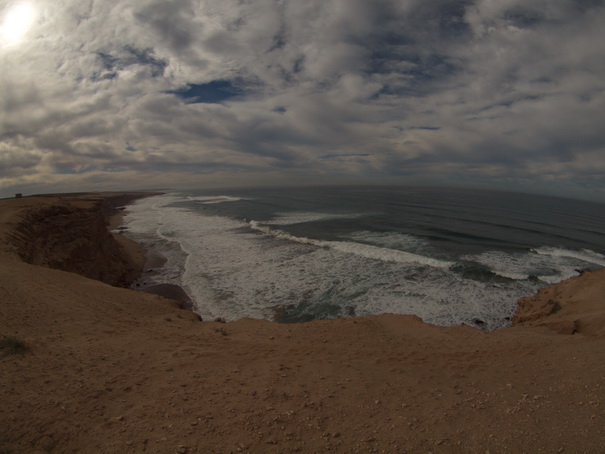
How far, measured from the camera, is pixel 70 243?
16672 millimetres

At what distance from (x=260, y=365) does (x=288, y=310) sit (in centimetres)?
629

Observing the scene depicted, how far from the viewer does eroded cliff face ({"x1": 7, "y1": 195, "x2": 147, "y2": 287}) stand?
14.6 meters

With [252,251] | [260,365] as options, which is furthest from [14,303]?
[252,251]

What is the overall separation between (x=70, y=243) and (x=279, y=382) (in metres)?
17.3

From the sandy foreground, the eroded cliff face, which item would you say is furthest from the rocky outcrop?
the eroded cliff face

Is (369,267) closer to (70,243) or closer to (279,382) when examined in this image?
(279,382)

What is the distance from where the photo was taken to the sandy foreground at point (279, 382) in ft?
14.8

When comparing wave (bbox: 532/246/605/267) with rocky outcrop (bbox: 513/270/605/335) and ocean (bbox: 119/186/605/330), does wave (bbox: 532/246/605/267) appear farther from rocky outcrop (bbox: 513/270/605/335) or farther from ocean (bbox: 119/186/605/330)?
rocky outcrop (bbox: 513/270/605/335)

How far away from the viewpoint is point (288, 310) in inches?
520

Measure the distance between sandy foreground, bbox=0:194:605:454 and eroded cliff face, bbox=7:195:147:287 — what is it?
486 centimetres

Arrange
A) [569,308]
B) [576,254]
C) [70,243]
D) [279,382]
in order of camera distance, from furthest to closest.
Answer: [576,254] → [70,243] → [569,308] → [279,382]

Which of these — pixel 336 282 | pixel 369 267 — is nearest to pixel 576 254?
pixel 369 267

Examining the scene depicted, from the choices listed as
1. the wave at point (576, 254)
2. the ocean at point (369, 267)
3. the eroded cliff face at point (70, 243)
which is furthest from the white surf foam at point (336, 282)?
the wave at point (576, 254)

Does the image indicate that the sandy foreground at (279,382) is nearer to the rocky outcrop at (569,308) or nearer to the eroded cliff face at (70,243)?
the rocky outcrop at (569,308)
